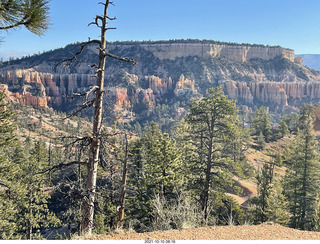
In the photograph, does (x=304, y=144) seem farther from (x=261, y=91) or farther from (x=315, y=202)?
(x=261, y=91)

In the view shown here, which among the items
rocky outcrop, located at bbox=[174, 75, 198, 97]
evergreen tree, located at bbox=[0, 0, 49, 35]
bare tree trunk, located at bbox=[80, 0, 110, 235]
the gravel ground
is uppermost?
rocky outcrop, located at bbox=[174, 75, 198, 97]

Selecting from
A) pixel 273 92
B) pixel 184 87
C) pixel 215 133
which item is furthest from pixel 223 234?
pixel 273 92

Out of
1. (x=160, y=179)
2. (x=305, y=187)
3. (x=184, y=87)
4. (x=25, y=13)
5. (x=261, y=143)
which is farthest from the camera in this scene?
(x=184, y=87)

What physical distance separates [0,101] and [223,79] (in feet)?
632

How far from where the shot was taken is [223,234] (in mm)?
7418

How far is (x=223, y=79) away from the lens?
197500 millimetres

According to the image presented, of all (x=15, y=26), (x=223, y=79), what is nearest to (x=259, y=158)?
(x=15, y=26)

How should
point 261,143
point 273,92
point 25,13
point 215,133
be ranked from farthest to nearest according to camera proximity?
point 273,92 < point 261,143 < point 215,133 < point 25,13

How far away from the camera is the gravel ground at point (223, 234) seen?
6.80 m

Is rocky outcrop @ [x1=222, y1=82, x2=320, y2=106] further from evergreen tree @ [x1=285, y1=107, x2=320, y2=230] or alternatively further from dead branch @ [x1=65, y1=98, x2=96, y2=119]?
dead branch @ [x1=65, y1=98, x2=96, y2=119]

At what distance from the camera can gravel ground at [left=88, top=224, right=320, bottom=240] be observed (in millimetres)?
6805

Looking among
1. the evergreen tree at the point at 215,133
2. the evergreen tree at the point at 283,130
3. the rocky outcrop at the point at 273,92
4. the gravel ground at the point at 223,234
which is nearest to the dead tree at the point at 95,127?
the gravel ground at the point at 223,234

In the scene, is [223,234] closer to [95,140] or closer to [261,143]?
[95,140]

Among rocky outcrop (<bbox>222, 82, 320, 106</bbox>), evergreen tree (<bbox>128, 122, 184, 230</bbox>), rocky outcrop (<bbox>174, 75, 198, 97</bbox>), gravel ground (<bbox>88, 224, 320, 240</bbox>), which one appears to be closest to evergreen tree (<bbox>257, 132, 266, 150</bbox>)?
evergreen tree (<bbox>128, 122, 184, 230</bbox>)
